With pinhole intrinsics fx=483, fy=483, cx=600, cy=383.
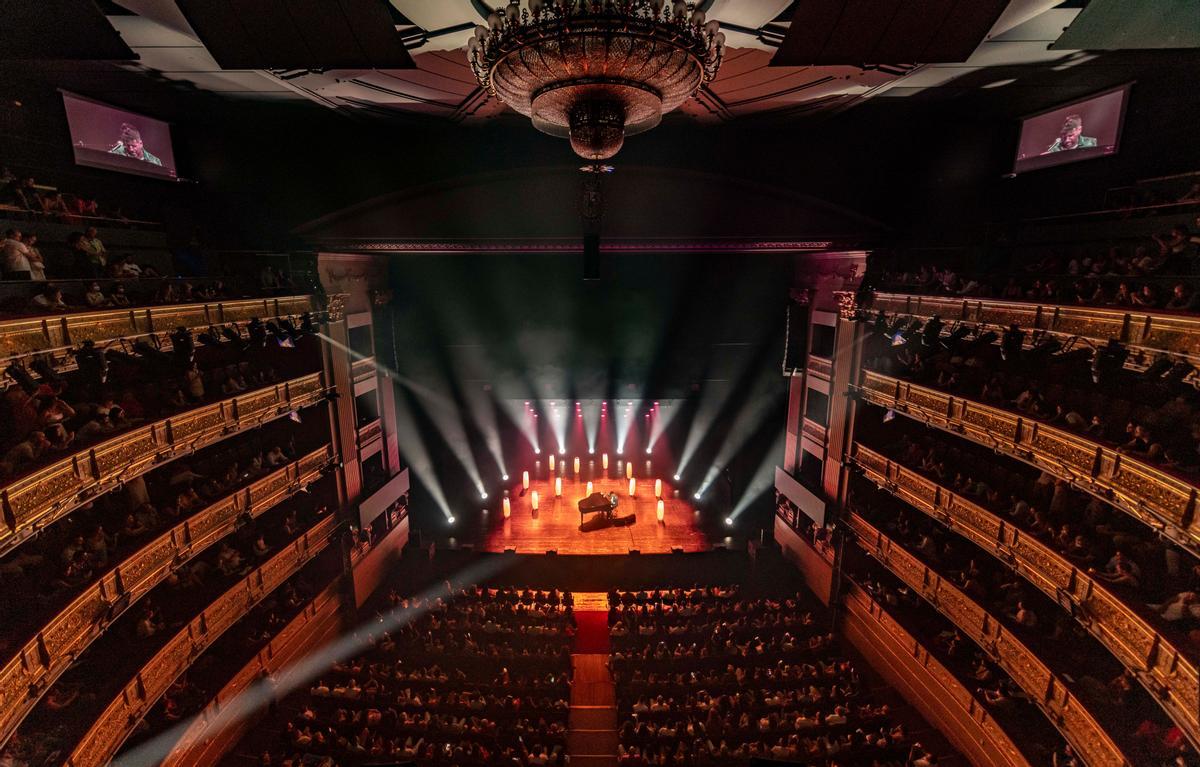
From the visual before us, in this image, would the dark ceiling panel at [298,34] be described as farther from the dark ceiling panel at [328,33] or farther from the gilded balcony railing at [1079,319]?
the gilded balcony railing at [1079,319]

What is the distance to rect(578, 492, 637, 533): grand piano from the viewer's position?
17078 millimetres

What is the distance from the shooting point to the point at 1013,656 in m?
8.30

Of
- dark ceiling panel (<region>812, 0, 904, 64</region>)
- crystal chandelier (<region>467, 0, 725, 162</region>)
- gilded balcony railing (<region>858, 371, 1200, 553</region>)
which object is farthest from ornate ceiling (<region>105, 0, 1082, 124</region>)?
gilded balcony railing (<region>858, 371, 1200, 553</region>)

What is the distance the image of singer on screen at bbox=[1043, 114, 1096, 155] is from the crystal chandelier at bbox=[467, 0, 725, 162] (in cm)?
883

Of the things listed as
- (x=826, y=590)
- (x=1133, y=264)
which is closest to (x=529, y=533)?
(x=826, y=590)

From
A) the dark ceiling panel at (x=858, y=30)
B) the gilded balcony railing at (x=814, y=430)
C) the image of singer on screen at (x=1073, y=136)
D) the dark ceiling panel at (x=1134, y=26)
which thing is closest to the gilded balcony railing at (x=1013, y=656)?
the gilded balcony railing at (x=814, y=430)

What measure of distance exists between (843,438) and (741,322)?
5002mm

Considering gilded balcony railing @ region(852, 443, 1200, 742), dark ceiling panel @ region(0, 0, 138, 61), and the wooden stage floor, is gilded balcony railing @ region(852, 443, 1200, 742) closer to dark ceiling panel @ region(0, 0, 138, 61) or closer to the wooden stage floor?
the wooden stage floor

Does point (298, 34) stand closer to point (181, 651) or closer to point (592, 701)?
point (181, 651)

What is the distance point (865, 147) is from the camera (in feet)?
33.1

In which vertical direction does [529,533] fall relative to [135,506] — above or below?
below

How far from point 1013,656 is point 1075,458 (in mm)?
A: 3653

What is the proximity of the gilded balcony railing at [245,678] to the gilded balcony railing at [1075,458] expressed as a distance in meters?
15.0

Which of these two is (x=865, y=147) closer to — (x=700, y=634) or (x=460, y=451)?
(x=700, y=634)
